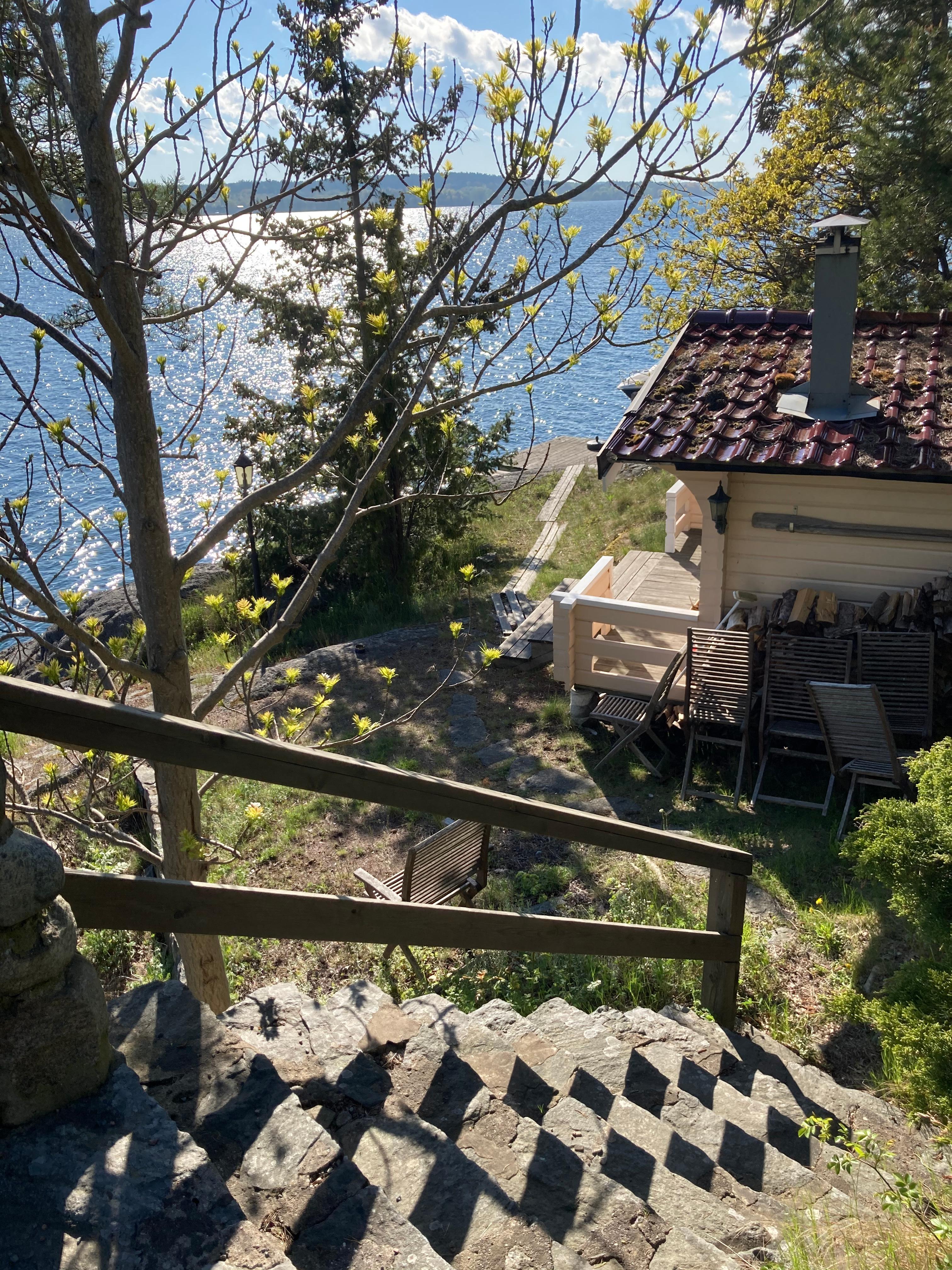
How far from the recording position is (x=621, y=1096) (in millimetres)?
3311

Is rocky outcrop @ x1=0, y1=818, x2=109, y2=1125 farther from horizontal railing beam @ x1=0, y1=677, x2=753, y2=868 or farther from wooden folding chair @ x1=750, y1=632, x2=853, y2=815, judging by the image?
wooden folding chair @ x1=750, y1=632, x2=853, y2=815

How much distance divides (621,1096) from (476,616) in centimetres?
956

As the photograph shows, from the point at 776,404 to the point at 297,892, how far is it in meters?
6.42

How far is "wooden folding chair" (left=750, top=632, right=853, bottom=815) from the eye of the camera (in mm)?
7129

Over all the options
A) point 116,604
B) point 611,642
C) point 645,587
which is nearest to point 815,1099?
point 611,642

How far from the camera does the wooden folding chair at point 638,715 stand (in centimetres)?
789

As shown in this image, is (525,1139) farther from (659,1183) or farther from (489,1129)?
(659,1183)

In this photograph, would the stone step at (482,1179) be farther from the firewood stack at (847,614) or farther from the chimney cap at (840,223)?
the chimney cap at (840,223)

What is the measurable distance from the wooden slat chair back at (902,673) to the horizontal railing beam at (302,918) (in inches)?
175

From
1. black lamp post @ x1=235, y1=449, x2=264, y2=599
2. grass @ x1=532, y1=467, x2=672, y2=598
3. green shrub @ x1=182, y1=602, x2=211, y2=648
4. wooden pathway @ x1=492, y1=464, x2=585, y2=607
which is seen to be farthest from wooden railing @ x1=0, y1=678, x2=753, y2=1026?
green shrub @ x1=182, y1=602, x2=211, y2=648

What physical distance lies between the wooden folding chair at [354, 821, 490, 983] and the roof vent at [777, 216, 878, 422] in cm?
423

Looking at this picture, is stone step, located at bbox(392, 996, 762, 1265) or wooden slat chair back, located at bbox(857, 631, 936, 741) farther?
wooden slat chair back, located at bbox(857, 631, 936, 741)

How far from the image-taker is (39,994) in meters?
1.83

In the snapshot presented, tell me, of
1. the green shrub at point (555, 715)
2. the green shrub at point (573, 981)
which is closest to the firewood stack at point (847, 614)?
the green shrub at point (555, 715)
